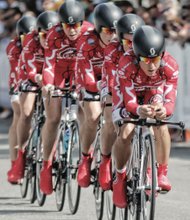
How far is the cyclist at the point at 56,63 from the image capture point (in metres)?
11.6

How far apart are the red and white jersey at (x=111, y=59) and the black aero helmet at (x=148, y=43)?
4.29ft

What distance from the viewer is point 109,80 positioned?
34.3 feet

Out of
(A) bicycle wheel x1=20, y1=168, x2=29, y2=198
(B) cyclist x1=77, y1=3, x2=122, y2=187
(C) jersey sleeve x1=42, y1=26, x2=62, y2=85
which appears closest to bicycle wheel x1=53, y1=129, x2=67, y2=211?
(B) cyclist x1=77, y1=3, x2=122, y2=187

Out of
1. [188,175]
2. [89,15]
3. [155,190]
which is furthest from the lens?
[89,15]

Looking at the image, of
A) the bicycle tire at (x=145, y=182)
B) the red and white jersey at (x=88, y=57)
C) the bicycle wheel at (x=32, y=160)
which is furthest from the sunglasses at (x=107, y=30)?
the bicycle tire at (x=145, y=182)

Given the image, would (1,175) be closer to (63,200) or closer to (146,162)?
(63,200)

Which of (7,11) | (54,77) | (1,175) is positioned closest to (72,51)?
(54,77)

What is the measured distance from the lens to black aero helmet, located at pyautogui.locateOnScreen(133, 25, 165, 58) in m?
8.94

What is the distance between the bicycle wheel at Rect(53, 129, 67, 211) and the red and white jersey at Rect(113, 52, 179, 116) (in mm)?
2289

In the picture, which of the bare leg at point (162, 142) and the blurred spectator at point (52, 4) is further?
the blurred spectator at point (52, 4)

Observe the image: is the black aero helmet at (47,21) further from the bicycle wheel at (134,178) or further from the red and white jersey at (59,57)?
the bicycle wheel at (134,178)

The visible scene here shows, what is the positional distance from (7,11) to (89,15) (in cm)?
421

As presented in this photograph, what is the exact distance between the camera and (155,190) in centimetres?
858

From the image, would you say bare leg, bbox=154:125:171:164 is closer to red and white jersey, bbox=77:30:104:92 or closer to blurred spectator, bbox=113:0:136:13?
red and white jersey, bbox=77:30:104:92
